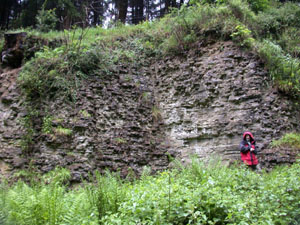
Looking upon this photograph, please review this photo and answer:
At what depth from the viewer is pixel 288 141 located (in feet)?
23.0

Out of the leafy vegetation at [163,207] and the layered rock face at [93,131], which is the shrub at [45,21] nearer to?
the layered rock face at [93,131]

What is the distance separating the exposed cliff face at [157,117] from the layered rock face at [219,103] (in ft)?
0.10

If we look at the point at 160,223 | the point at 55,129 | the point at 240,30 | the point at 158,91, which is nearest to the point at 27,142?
the point at 55,129

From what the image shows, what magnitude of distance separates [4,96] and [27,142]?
2.41m

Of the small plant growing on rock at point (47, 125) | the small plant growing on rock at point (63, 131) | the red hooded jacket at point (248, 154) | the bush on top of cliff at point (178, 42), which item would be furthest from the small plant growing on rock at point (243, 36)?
the small plant growing on rock at point (47, 125)

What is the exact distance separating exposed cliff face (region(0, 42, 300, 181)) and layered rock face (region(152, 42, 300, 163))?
3 centimetres

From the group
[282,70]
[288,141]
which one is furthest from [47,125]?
[282,70]

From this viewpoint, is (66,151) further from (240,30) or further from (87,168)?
(240,30)

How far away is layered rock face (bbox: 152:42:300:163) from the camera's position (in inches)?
297

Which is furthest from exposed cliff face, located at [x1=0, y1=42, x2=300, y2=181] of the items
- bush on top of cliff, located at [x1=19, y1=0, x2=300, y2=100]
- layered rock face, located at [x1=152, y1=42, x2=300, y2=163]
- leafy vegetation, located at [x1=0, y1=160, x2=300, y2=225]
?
leafy vegetation, located at [x1=0, y1=160, x2=300, y2=225]

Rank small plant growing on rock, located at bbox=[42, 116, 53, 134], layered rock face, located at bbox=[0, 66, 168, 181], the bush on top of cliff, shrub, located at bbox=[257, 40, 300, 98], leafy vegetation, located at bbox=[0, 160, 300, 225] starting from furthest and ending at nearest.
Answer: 1. the bush on top of cliff
2. shrub, located at bbox=[257, 40, 300, 98]
3. small plant growing on rock, located at bbox=[42, 116, 53, 134]
4. layered rock face, located at bbox=[0, 66, 168, 181]
5. leafy vegetation, located at bbox=[0, 160, 300, 225]

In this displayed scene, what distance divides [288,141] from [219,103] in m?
2.40

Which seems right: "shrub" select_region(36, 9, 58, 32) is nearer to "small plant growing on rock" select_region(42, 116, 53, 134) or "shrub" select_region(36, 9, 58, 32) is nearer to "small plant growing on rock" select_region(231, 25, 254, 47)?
"small plant growing on rock" select_region(42, 116, 53, 134)

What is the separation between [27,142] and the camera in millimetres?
7613
